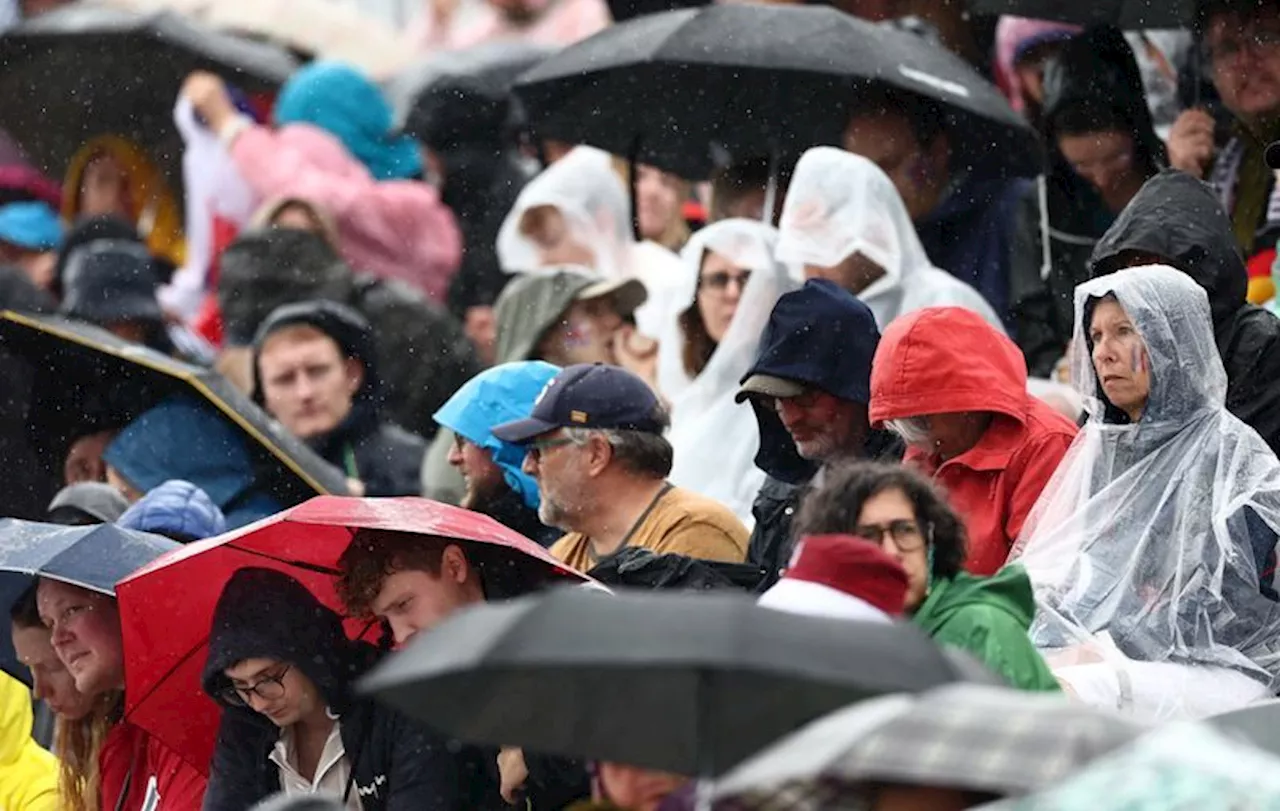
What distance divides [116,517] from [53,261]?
593 cm

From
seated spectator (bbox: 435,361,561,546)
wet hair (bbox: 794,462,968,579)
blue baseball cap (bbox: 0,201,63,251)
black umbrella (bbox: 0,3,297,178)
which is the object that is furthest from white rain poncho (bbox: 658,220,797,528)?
blue baseball cap (bbox: 0,201,63,251)

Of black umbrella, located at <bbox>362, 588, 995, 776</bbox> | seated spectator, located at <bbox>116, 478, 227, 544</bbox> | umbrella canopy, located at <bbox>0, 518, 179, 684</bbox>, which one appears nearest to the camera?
black umbrella, located at <bbox>362, 588, 995, 776</bbox>

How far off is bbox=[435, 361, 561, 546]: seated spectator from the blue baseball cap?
6941mm

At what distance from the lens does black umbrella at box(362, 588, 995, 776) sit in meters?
6.23

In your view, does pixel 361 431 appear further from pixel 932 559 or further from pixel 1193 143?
pixel 932 559

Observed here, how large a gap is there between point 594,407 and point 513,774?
58.5 inches

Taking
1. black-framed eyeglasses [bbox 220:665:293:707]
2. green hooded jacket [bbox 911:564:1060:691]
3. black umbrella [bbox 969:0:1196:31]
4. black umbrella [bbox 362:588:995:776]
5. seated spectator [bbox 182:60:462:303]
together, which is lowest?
seated spectator [bbox 182:60:462:303]

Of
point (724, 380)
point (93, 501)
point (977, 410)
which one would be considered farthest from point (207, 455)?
point (977, 410)

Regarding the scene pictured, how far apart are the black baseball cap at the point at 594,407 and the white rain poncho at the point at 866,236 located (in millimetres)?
1411

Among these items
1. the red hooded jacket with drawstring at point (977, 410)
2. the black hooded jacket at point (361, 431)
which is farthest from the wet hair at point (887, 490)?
the black hooded jacket at point (361, 431)

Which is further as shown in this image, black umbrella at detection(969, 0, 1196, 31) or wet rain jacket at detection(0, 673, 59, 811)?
black umbrella at detection(969, 0, 1196, 31)

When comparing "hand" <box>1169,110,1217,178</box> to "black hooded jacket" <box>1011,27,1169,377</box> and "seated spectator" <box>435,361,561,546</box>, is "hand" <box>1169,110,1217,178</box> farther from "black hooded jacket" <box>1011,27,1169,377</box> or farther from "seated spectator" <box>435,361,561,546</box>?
"seated spectator" <box>435,361,561,546</box>

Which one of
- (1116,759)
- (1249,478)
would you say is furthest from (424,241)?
(1116,759)

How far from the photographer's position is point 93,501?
38.5 feet
